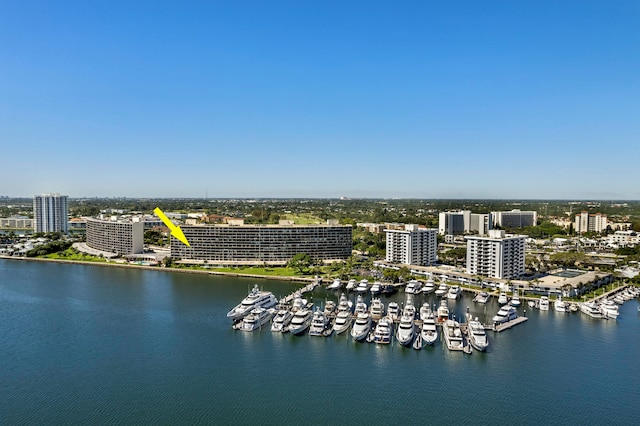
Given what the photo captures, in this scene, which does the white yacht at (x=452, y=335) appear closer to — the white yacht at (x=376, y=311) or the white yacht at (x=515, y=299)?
the white yacht at (x=376, y=311)


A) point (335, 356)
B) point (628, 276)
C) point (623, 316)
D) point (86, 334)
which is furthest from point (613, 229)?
point (86, 334)

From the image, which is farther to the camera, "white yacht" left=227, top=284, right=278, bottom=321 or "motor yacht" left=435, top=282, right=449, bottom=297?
"motor yacht" left=435, top=282, right=449, bottom=297

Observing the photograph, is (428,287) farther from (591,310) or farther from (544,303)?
(591,310)

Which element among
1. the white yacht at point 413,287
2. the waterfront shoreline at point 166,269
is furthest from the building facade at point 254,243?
the white yacht at point 413,287

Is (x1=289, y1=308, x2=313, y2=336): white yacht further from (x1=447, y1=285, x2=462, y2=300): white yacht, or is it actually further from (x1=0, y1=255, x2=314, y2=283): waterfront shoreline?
(x1=0, y1=255, x2=314, y2=283): waterfront shoreline

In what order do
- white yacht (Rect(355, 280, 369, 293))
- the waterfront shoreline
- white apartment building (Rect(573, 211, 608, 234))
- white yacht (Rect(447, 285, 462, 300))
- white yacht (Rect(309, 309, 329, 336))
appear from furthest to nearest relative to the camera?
white apartment building (Rect(573, 211, 608, 234)), the waterfront shoreline, white yacht (Rect(355, 280, 369, 293)), white yacht (Rect(447, 285, 462, 300)), white yacht (Rect(309, 309, 329, 336))

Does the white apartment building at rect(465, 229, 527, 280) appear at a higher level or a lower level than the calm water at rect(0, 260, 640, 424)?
higher

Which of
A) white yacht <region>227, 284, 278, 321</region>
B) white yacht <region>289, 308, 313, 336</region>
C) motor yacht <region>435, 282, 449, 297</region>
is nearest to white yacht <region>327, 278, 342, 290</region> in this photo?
white yacht <region>227, 284, 278, 321</region>
